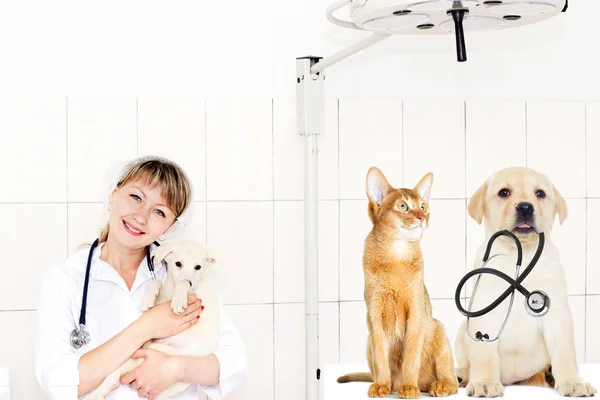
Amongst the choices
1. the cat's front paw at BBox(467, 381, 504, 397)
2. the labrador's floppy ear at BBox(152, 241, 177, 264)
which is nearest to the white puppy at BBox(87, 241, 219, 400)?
the labrador's floppy ear at BBox(152, 241, 177, 264)

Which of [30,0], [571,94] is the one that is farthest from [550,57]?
[30,0]

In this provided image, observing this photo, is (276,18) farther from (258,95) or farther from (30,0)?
(30,0)

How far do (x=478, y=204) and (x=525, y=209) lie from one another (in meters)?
0.12

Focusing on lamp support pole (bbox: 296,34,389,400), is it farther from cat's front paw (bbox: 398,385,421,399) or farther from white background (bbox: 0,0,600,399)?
cat's front paw (bbox: 398,385,421,399)

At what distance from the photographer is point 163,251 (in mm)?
1725

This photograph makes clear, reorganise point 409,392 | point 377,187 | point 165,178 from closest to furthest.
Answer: point 165,178
point 409,392
point 377,187

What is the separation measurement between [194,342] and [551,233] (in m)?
1.00

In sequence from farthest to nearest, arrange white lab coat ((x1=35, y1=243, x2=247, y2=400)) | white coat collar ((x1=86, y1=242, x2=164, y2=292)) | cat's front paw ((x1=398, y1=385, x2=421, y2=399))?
cat's front paw ((x1=398, y1=385, x2=421, y2=399)) → white coat collar ((x1=86, y1=242, x2=164, y2=292)) → white lab coat ((x1=35, y1=243, x2=247, y2=400))

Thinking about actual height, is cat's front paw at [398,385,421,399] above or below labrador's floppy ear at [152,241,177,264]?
below

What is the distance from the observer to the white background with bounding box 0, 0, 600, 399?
6.30 ft

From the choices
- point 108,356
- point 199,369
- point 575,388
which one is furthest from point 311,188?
point 575,388

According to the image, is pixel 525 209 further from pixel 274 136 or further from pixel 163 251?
pixel 163 251

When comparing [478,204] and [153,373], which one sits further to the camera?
[478,204]

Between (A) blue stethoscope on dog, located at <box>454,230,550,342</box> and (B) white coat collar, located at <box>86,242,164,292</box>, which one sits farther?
(A) blue stethoscope on dog, located at <box>454,230,550,342</box>
